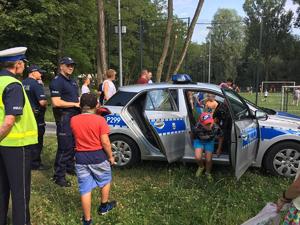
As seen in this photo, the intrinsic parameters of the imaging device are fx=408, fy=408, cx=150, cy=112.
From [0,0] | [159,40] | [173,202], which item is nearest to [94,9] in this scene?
[0,0]

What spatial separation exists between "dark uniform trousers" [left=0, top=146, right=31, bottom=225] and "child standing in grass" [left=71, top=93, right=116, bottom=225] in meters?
0.64

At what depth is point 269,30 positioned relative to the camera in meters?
72.1

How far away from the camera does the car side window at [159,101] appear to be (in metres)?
6.86

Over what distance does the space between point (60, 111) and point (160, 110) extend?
1742mm

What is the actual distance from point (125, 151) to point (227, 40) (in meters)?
79.9

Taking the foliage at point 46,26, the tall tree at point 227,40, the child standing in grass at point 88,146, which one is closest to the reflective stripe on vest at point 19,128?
the child standing in grass at point 88,146

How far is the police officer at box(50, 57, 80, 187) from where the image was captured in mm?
5840

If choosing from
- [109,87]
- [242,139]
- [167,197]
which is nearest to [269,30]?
[109,87]

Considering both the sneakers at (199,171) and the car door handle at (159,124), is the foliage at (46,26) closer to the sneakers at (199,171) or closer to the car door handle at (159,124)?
the car door handle at (159,124)

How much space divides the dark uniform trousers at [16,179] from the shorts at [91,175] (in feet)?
2.02

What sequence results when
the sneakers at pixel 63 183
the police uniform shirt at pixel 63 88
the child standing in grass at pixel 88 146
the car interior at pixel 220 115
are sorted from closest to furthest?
the child standing in grass at pixel 88 146
the police uniform shirt at pixel 63 88
the sneakers at pixel 63 183
the car interior at pixel 220 115

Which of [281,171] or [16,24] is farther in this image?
[16,24]

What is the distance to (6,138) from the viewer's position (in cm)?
388

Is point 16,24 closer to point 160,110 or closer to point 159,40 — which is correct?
point 160,110
